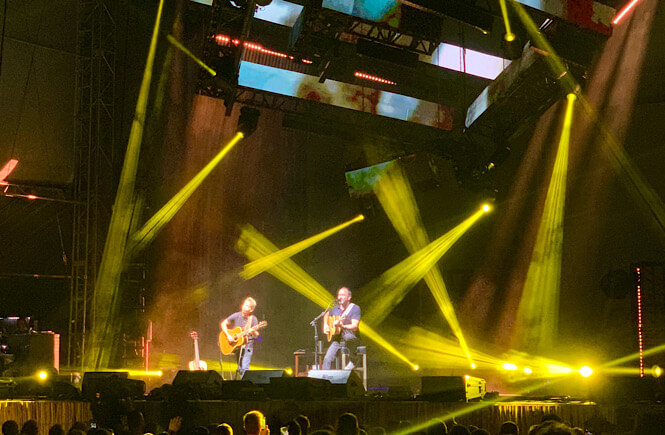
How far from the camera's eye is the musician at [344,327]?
9.54m

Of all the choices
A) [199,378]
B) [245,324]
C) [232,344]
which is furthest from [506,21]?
[232,344]

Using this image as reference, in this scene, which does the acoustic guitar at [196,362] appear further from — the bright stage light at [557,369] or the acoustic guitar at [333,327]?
the bright stage light at [557,369]

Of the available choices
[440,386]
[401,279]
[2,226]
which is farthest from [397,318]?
[2,226]

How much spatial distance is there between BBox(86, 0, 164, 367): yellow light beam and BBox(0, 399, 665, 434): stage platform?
3579 mm

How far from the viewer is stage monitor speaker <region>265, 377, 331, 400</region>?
20.2ft

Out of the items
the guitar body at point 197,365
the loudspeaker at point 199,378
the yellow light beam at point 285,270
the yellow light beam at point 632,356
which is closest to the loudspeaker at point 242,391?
the loudspeaker at point 199,378

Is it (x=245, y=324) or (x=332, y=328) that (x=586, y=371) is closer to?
(x=332, y=328)

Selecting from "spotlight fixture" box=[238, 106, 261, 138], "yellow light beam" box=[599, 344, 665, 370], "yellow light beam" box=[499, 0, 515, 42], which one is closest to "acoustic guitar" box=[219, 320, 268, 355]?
"spotlight fixture" box=[238, 106, 261, 138]

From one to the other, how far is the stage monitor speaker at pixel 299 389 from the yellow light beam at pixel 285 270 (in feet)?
18.2

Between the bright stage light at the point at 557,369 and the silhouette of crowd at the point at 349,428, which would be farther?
the bright stage light at the point at 557,369

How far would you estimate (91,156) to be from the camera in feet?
32.9

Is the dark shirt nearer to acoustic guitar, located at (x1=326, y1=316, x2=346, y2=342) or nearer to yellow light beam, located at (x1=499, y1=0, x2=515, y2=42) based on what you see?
acoustic guitar, located at (x1=326, y1=316, x2=346, y2=342)

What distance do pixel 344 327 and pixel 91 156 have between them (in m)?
4.77

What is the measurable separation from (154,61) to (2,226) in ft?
12.3
